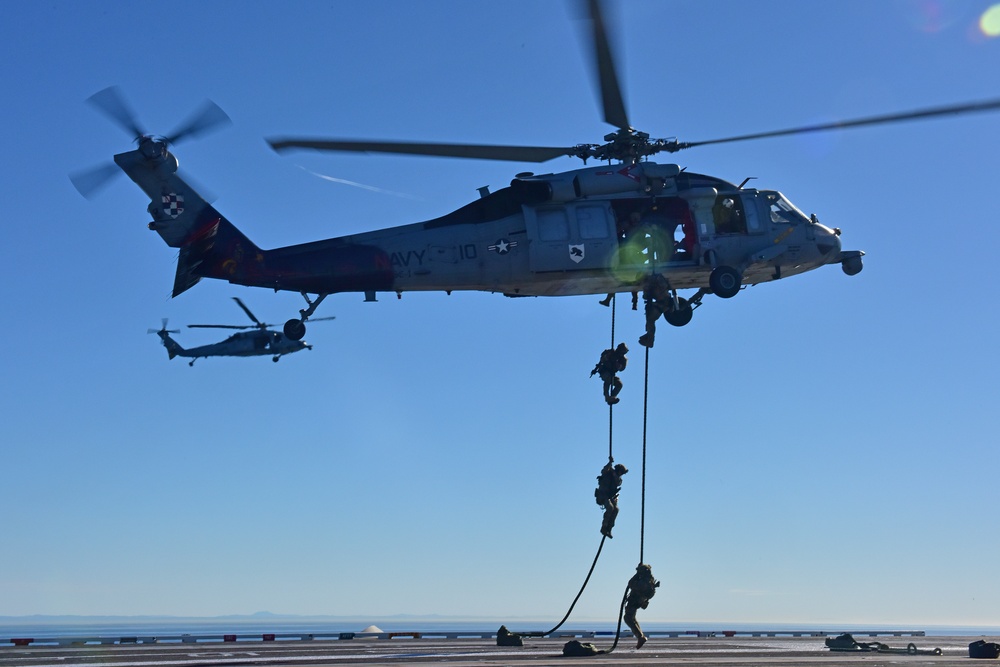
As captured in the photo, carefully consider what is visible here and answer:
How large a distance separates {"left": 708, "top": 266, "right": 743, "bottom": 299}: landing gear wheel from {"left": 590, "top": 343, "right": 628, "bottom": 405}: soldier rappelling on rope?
3654mm

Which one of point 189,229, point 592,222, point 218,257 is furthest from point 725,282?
point 189,229

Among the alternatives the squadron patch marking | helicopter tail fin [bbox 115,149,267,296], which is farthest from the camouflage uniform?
the squadron patch marking

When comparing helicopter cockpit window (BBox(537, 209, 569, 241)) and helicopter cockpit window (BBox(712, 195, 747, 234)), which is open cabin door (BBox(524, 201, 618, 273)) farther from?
helicopter cockpit window (BBox(712, 195, 747, 234))

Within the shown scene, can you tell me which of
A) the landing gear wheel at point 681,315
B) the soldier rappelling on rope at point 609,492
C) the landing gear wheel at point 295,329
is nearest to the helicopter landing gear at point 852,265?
the landing gear wheel at point 681,315

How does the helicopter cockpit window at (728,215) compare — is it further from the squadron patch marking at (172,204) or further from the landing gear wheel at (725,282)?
the squadron patch marking at (172,204)

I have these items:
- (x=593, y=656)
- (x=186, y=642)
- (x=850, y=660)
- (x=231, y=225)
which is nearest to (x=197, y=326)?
(x=186, y=642)

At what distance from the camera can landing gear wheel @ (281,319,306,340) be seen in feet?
81.8

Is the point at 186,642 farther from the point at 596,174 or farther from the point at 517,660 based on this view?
the point at 596,174

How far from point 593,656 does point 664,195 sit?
1200 cm

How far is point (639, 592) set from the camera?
24.3m

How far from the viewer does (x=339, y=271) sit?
2598 cm

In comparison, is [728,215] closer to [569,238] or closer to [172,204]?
[569,238]

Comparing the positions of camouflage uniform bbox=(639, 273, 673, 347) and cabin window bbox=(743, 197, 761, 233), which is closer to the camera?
camouflage uniform bbox=(639, 273, 673, 347)

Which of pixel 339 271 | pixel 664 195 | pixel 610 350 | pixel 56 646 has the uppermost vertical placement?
pixel 664 195
